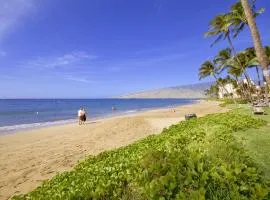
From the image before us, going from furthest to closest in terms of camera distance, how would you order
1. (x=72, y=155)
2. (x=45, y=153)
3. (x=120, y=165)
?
(x=45, y=153) < (x=72, y=155) < (x=120, y=165)

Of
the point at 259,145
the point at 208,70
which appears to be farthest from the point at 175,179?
the point at 208,70

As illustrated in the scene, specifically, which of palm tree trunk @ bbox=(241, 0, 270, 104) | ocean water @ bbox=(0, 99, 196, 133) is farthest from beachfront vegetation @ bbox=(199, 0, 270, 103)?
ocean water @ bbox=(0, 99, 196, 133)

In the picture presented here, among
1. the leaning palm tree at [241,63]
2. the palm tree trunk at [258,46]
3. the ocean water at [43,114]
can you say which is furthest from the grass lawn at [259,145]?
the leaning palm tree at [241,63]

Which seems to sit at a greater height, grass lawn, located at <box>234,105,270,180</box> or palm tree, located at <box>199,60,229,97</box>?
palm tree, located at <box>199,60,229,97</box>

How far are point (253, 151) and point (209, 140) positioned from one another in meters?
1.46

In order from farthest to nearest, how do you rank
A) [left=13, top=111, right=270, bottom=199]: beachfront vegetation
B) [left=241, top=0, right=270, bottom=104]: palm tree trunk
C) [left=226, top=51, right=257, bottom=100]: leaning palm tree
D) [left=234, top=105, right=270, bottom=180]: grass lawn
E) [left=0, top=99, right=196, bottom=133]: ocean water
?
[left=226, top=51, right=257, bottom=100]: leaning palm tree < [left=0, top=99, right=196, bottom=133]: ocean water < [left=241, top=0, right=270, bottom=104]: palm tree trunk < [left=234, top=105, right=270, bottom=180]: grass lawn < [left=13, top=111, right=270, bottom=199]: beachfront vegetation

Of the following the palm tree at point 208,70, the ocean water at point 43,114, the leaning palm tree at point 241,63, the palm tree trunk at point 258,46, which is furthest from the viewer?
the palm tree at point 208,70

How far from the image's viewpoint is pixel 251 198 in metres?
4.56

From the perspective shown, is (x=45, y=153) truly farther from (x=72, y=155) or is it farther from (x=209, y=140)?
(x=209, y=140)

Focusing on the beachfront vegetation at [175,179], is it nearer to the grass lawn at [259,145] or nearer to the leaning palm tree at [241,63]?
the grass lawn at [259,145]

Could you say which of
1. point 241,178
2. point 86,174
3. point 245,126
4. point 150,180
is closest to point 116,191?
point 150,180

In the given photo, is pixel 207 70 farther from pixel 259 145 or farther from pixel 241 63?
pixel 259 145

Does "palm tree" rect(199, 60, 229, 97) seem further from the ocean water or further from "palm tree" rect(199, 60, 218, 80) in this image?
the ocean water

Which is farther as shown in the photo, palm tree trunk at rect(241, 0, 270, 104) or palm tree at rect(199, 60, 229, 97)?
palm tree at rect(199, 60, 229, 97)
